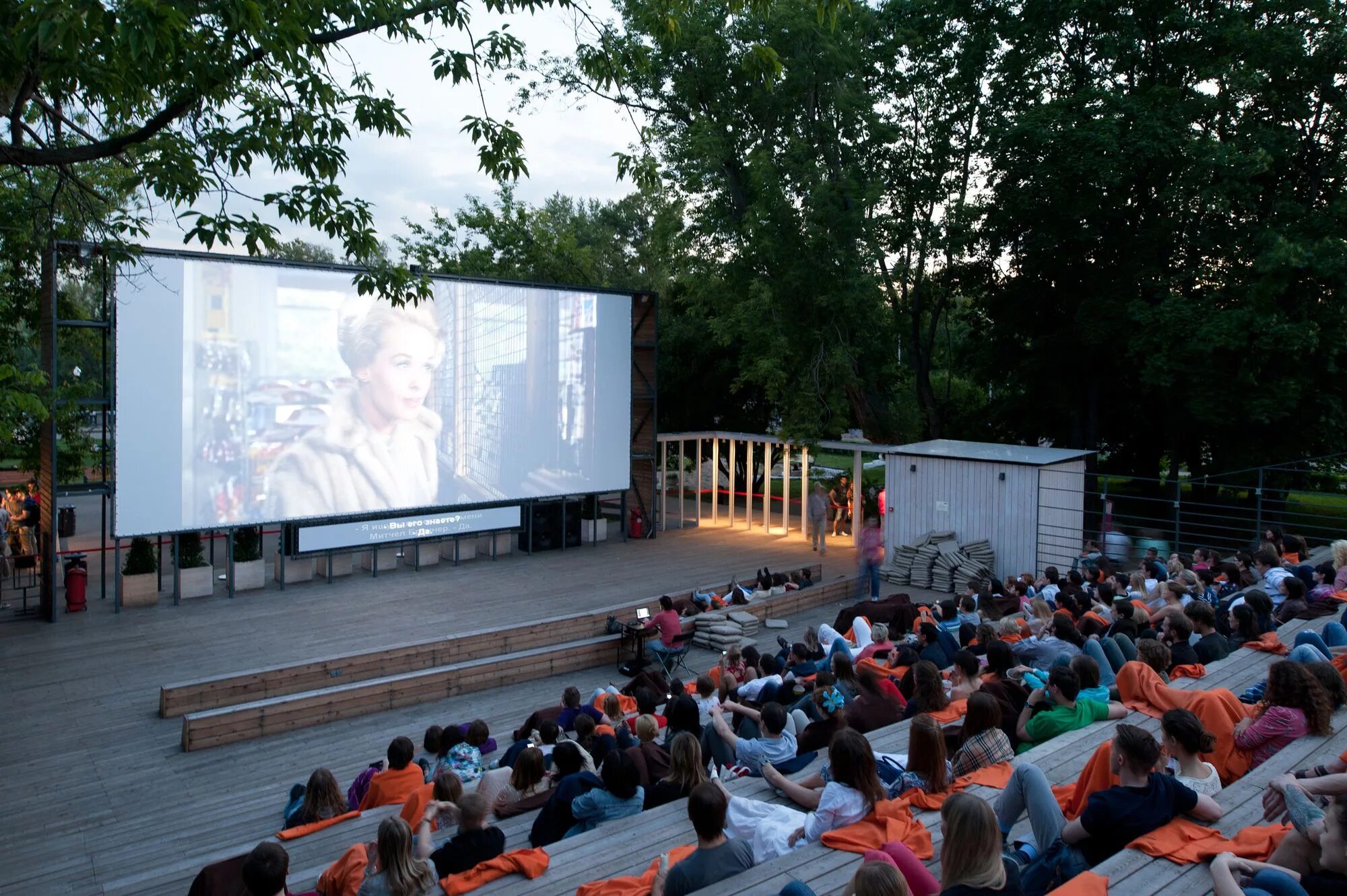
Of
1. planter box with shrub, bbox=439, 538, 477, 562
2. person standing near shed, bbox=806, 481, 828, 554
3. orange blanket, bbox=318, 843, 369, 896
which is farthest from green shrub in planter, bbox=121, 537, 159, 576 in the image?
person standing near shed, bbox=806, 481, 828, 554

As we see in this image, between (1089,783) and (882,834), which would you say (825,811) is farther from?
(1089,783)

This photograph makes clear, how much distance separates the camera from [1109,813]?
3.85m

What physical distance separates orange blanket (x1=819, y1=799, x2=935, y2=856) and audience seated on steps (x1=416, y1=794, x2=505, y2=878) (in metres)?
1.67

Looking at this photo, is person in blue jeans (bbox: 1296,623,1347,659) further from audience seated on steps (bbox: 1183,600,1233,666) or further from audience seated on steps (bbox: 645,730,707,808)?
audience seated on steps (bbox: 645,730,707,808)

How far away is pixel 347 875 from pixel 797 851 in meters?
2.17

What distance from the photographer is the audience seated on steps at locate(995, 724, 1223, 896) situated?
384 centimetres

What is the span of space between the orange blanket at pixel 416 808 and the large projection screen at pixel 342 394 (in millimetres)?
9713

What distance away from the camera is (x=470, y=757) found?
6.94 metres

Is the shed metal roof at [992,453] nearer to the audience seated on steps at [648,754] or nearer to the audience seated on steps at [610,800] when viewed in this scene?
the audience seated on steps at [648,754]

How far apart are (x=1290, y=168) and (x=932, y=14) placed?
848 cm

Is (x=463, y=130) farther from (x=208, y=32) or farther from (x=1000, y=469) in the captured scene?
(x=1000, y=469)

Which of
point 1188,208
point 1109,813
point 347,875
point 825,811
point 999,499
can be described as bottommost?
point 347,875

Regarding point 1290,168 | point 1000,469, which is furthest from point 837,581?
point 1290,168

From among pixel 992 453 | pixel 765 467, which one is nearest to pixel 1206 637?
pixel 992 453
